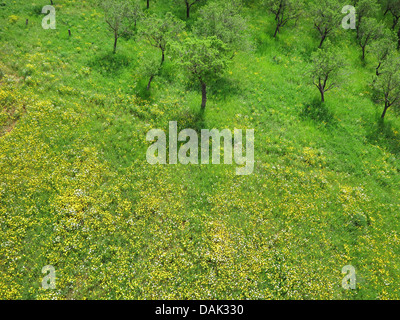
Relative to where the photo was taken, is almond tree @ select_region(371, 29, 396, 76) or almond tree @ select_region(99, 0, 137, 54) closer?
almond tree @ select_region(99, 0, 137, 54)

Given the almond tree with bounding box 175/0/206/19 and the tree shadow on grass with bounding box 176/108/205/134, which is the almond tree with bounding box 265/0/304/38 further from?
the tree shadow on grass with bounding box 176/108/205/134

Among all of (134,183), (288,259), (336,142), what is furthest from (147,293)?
(336,142)

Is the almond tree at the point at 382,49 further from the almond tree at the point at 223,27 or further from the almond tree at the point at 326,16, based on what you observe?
the almond tree at the point at 223,27

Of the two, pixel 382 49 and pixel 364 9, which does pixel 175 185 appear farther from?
pixel 364 9

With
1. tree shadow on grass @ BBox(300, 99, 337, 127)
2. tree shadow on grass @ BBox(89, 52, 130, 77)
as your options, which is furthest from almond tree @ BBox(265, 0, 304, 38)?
tree shadow on grass @ BBox(89, 52, 130, 77)

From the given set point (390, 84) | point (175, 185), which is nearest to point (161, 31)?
point (175, 185)

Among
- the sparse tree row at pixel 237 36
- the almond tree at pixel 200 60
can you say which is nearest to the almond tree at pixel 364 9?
the sparse tree row at pixel 237 36
